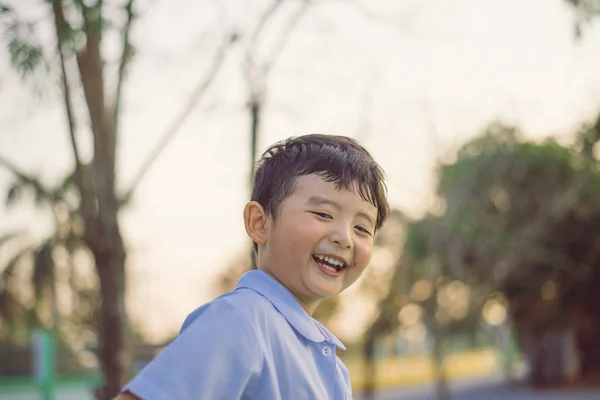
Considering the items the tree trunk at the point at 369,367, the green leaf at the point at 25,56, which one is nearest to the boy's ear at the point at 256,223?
the green leaf at the point at 25,56

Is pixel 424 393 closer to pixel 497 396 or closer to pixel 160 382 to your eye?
pixel 497 396

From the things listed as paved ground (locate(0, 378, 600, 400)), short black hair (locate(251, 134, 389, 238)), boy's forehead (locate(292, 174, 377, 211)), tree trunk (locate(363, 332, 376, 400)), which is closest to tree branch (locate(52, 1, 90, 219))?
short black hair (locate(251, 134, 389, 238))

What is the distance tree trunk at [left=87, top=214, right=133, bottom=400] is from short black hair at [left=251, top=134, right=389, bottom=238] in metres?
4.56

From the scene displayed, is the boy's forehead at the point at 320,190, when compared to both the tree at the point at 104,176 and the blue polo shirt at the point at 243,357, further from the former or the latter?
the tree at the point at 104,176

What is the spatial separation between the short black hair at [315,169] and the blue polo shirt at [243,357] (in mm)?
215

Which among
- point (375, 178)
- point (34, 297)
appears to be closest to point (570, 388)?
point (34, 297)

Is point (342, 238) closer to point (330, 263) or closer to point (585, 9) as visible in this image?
point (330, 263)

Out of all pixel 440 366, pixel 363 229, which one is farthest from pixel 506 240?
pixel 363 229

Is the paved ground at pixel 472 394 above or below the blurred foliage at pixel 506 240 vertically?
below

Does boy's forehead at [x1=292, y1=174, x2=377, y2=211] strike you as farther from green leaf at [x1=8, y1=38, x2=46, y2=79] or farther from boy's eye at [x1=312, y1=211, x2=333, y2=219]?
green leaf at [x1=8, y1=38, x2=46, y2=79]

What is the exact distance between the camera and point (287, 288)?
5.55 ft

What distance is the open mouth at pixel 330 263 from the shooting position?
5.54 ft

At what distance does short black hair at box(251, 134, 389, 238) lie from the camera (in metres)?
1.71

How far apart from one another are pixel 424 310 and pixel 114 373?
15.8 metres
